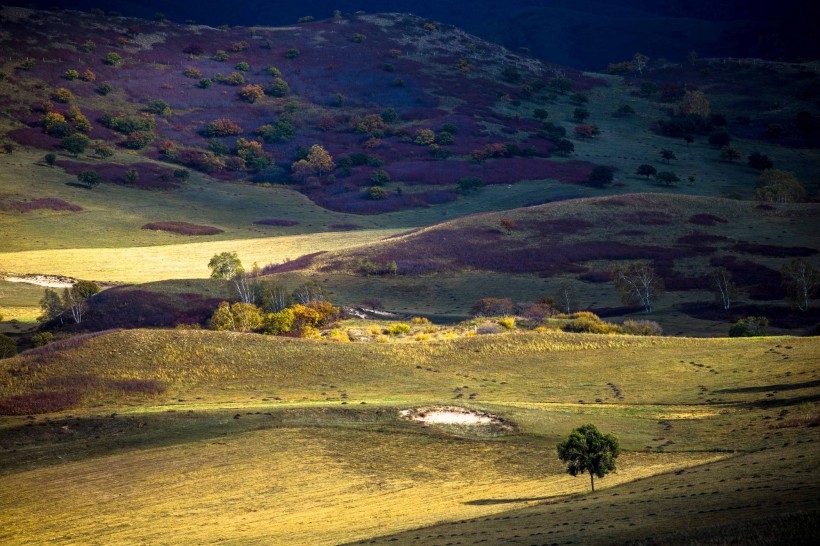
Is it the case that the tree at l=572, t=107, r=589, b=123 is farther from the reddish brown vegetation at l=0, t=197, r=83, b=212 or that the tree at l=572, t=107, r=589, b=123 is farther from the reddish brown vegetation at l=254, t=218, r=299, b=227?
the reddish brown vegetation at l=0, t=197, r=83, b=212

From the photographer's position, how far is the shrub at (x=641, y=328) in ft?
247

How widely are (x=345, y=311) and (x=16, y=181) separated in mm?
81939

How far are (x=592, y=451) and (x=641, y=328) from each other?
1668 inches

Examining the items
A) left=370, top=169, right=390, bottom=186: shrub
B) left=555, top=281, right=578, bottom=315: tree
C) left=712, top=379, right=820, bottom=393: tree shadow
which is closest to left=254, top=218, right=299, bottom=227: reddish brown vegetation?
left=370, top=169, right=390, bottom=186: shrub

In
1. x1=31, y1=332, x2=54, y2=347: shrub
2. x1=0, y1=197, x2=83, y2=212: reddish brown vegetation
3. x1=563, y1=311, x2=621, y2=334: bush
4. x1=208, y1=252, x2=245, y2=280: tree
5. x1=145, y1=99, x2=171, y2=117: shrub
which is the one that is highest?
x1=145, y1=99, x2=171, y2=117: shrub

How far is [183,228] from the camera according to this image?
133 metres

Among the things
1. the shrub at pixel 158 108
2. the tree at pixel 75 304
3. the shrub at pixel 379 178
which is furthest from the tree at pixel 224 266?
the shrub at pixel 158 108

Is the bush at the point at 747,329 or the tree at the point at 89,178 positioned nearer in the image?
the bush at the point at 747,329

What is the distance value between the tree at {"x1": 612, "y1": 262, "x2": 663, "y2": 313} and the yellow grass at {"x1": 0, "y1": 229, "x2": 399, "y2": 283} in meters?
43.2

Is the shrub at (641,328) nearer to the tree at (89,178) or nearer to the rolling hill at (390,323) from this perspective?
the rolling hill at (390,323)

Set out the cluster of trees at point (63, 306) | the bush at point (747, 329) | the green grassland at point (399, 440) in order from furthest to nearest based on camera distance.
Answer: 1. the cluster of trees at point (63, 306)
2. the bush at point (747, 329)
3. the green grassland at point (399, 440)

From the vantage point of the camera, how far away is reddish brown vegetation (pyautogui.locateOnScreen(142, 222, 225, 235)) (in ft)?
433

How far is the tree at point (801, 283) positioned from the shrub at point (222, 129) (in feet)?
420

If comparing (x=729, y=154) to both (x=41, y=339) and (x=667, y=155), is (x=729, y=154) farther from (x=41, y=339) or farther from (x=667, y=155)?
(x=41, y=339)
